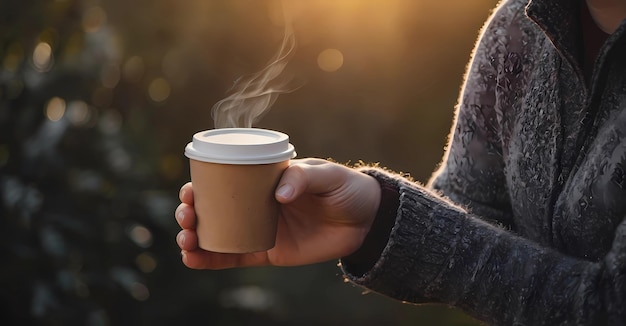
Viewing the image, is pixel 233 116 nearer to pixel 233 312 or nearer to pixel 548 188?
pixel 548 188

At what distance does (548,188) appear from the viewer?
5.93 feet

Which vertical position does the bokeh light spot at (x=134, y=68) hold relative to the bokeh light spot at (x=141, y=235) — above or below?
above

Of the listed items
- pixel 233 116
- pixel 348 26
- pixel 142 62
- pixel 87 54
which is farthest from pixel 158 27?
pixel 233 116

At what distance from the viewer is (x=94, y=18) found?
457cm

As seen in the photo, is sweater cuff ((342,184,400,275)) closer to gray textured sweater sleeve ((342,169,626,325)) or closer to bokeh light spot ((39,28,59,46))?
gray textured sweater sleeve ((342,169,626,325))

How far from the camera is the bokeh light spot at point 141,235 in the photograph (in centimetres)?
418

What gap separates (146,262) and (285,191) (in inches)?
109

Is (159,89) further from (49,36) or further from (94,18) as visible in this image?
(49,36)

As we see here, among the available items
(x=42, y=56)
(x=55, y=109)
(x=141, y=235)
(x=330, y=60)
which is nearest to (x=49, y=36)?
(x=42, y=56)

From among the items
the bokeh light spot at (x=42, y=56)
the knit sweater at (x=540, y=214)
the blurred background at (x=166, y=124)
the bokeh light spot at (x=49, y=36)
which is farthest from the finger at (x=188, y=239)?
the bokeh light spot at (x=49, y=36)

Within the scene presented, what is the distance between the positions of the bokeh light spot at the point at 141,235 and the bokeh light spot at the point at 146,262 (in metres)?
0.05

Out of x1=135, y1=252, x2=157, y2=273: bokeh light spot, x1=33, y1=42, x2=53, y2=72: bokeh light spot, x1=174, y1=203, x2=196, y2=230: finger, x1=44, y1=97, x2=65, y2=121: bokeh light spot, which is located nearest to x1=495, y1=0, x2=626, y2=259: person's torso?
x1=174, y1=203, x2=196, y2=230: finger

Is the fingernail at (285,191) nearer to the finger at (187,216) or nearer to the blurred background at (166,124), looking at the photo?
the finger at (187,216)

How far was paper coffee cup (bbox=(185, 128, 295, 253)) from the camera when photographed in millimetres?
1621
